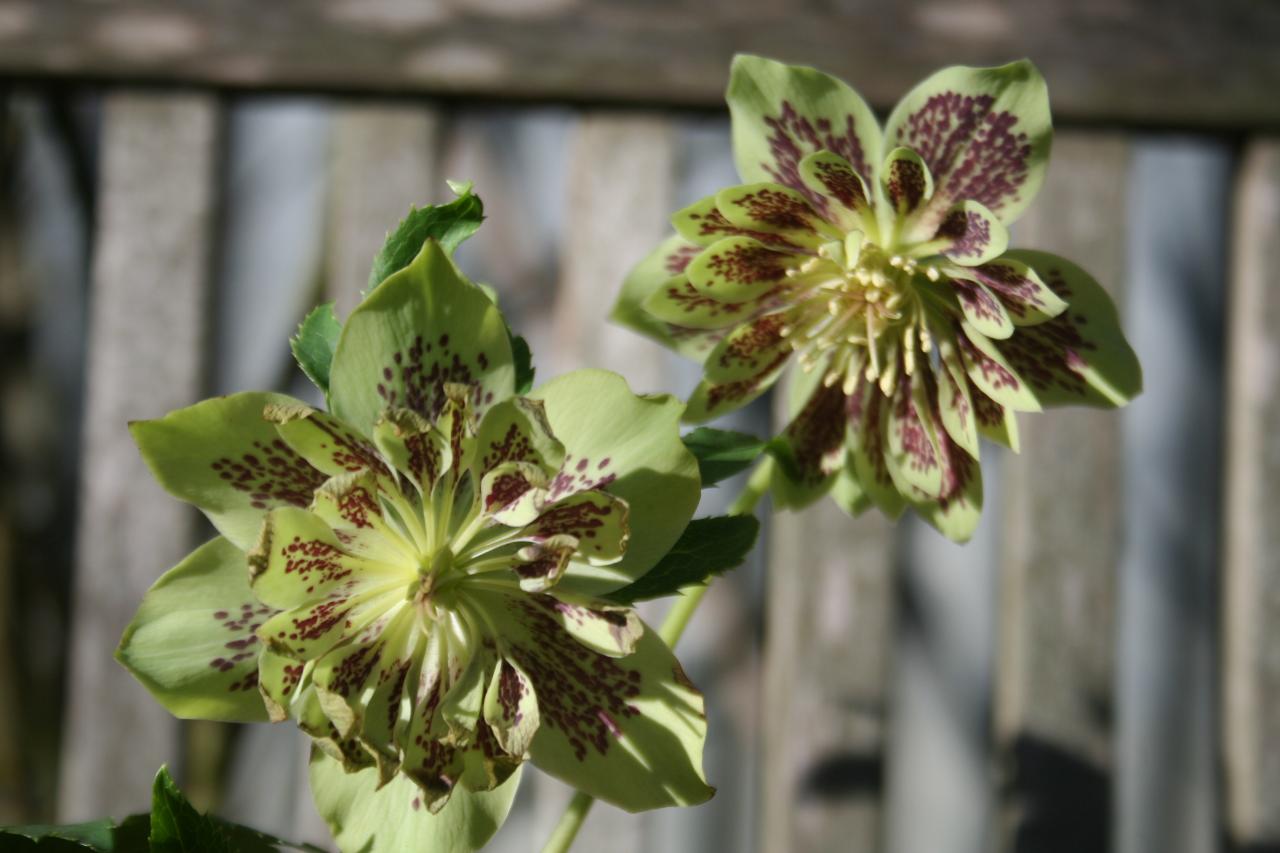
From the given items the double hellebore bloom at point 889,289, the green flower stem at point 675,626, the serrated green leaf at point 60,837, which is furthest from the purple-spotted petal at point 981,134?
the serrated green leaf at point 60,837

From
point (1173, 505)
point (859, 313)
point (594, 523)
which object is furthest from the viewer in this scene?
point (1173, 505)

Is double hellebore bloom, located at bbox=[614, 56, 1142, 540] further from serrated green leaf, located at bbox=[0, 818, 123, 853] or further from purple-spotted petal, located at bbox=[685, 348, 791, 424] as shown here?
serrated green leaf, located at bbox=[0, 818, 123, 853]

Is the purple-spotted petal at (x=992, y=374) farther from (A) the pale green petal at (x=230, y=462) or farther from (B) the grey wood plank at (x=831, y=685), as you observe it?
(B) the grey wood plank at (x=831, y=685)

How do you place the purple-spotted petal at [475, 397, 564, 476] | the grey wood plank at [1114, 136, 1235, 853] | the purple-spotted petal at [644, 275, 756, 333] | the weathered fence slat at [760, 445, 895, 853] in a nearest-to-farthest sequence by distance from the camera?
the purple-spotted petal at [475, 397, 564, 476] → the purple-spotted petal at [644, 275, 756, 333] → the weathered fence slat at [760, 445, 895, 853] → the grey wood plank at [1114, 136, 1235, 853]

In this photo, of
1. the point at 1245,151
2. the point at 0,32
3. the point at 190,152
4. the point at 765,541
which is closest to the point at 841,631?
the point at 765,541

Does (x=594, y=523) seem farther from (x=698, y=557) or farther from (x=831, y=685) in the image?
(x=831, y=685)

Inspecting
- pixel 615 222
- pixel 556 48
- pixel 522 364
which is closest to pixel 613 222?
pixel 615 222

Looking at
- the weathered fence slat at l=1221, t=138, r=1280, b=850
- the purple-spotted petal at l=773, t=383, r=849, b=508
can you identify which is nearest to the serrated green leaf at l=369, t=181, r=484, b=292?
the purple-spotted petal at l=773, t=383, r=849, b=508
